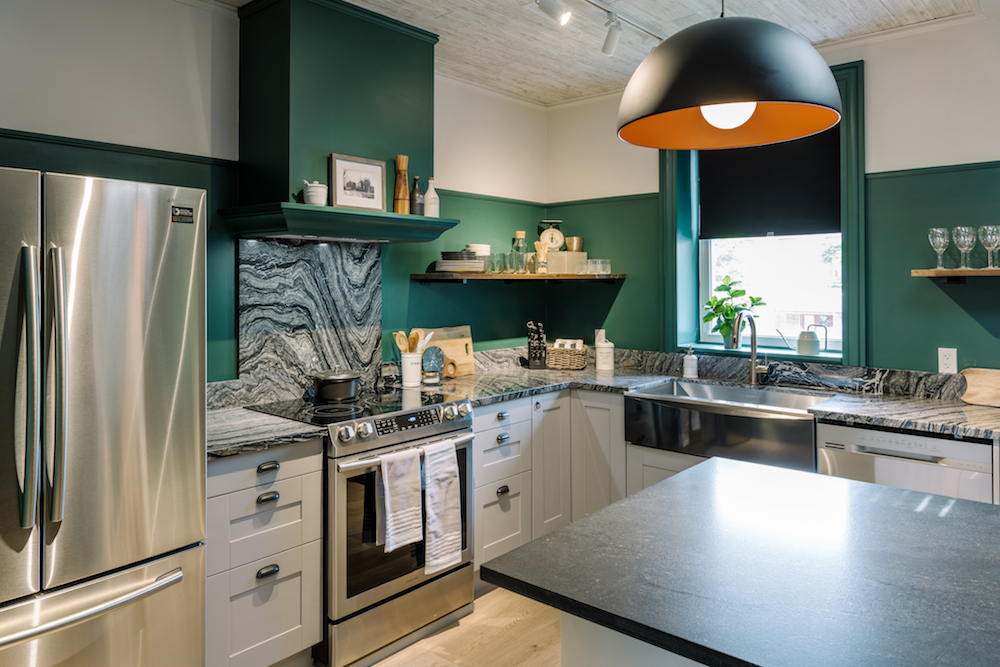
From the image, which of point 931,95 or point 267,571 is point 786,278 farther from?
point 267,571

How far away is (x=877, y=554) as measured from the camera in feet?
4.41

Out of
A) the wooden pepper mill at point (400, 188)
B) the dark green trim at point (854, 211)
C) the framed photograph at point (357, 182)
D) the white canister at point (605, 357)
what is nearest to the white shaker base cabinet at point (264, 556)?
the framed photograph at point (357, 182)

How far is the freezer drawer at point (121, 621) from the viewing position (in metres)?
1.75

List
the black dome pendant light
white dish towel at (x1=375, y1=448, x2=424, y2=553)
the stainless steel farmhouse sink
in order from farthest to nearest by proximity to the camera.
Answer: the stainless steel farmhouse sink < white dish towel at (x1=375, y1=448, x2=424, y2=553) < the black dome pendant light

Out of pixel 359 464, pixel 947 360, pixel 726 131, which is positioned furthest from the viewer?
pixel 947 360

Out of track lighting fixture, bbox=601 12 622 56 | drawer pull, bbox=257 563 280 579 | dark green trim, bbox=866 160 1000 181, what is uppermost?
track lighting fixture, bbox=601 12 622 56

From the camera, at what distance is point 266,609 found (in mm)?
2398

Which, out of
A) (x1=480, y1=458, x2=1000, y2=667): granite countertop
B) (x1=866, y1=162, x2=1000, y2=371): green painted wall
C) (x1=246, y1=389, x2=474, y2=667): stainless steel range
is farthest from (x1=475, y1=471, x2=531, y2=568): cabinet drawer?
(x1=866, y1=162, x2=1000, y2=371): green painted wall

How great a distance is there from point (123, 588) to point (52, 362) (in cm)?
68

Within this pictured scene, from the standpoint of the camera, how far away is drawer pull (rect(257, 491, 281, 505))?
2.35 meters

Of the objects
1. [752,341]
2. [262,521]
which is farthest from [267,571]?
[752,341]

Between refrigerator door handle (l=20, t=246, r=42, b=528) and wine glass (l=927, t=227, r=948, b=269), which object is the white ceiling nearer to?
wine glass (l=927, t=227, r=948, b=269)

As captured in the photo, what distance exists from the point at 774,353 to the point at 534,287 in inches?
63.1

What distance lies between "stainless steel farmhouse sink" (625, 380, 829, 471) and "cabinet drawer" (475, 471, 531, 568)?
64cm
